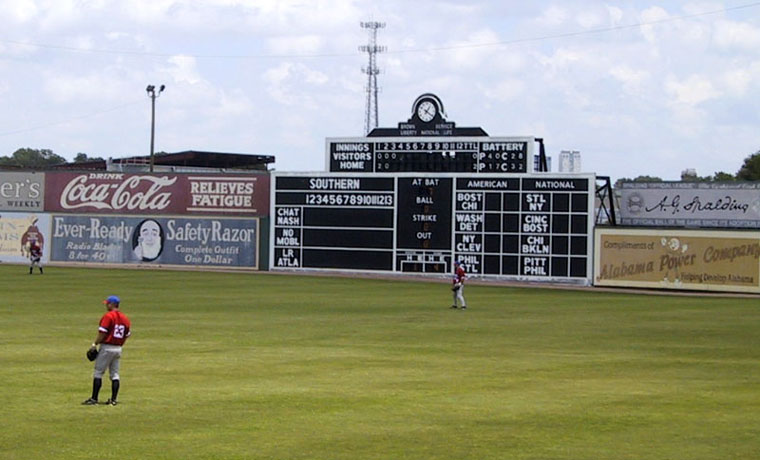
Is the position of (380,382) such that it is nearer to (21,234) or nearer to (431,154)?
(431,154)

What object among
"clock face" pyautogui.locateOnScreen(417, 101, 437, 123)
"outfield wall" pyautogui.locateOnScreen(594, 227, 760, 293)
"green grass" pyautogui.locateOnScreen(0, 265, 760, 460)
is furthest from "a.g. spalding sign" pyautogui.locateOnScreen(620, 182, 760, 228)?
"green grass" pyautogui.locateOnScreen(0, 265, 760, 460)

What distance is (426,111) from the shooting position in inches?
2291

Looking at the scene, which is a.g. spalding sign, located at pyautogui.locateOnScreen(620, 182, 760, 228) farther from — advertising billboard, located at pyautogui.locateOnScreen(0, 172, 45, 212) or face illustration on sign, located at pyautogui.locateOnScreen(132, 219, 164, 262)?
advertising billboard, located at pyautogui.locateOnScreen(0, 172, 45, 212)

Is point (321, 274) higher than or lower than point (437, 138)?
lower

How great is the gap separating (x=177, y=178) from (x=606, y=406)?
49799 mm

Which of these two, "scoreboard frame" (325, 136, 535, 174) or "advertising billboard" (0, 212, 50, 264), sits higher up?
"scoreboard frame" (325, 136, 535, 174)

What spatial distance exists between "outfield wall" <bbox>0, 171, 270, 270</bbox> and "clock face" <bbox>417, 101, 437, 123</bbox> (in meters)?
10.6

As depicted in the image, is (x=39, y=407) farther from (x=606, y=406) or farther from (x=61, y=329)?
(x=61, y=329)

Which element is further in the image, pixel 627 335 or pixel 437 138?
pixel 437 138

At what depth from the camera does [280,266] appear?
2420 inches

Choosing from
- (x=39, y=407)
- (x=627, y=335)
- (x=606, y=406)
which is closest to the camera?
(x=39, y=407)

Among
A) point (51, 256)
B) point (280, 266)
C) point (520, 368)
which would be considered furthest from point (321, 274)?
point (520, 368)

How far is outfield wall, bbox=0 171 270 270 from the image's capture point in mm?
64250

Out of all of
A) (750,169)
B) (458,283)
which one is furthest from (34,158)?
(458,283)
